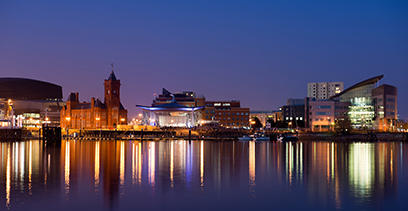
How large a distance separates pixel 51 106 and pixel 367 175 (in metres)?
167

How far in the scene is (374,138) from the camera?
112 meters

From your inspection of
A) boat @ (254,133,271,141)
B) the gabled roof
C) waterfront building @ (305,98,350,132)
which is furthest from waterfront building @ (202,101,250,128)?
boat @ (254,133,271,141)

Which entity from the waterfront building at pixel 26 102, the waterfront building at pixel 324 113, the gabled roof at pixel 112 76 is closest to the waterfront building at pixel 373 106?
the waterfront building at pixel 324 113

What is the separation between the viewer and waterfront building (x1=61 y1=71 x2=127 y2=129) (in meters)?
131

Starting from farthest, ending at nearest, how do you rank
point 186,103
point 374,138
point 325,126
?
1. point 186,103
2. point 325,126
3. point 374,138

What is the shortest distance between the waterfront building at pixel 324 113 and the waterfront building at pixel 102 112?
54.0 metres

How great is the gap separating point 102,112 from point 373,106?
75.9m

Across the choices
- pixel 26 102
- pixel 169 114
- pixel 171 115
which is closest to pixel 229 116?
pixel 171 115

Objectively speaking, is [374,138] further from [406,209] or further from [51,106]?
[51,106]

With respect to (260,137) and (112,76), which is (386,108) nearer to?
(260,137)

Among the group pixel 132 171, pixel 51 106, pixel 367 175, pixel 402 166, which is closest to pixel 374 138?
pixel 402 166

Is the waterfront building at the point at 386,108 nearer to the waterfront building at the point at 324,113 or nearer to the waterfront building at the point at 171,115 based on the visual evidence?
the waterfront building at the point at 324,113

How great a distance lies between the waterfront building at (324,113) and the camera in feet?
440

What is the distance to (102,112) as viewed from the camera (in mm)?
132375
